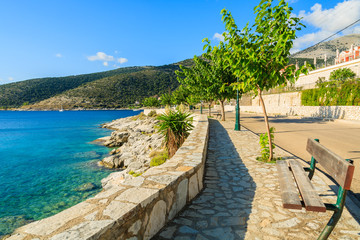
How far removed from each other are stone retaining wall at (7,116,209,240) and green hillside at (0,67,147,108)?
5389 inches

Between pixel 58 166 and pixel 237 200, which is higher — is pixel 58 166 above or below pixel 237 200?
below

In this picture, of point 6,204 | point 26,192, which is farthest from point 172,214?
point 26,192

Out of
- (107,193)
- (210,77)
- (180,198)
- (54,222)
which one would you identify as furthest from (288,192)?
(210,77)

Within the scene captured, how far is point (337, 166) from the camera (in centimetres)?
235

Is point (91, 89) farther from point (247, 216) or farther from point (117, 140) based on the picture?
point (247, 216)

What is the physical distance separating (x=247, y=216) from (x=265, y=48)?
3.90m

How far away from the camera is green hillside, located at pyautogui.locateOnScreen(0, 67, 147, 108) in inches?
4838

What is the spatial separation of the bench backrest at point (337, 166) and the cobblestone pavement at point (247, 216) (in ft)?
2.69

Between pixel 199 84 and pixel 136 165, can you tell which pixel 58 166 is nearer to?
pixel 136 165

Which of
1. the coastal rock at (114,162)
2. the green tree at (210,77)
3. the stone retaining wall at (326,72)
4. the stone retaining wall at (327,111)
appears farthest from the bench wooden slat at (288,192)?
the stone retaining wall at (326,72)

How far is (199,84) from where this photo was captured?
19094 mm

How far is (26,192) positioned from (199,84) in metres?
14.8

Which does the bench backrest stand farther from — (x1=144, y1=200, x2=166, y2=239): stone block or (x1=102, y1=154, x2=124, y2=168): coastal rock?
(x1=102, y1=154, x2=124, y2=168): coastal rock

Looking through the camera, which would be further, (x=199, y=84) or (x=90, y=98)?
(x=90, y=98)
